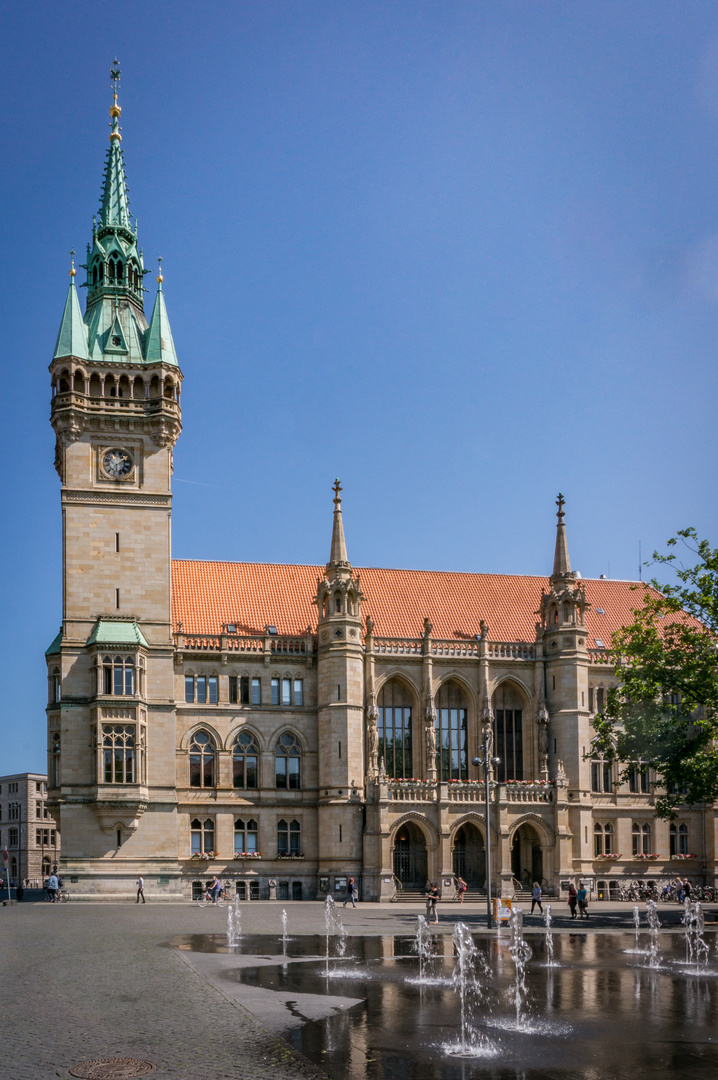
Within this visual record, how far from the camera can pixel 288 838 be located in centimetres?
6328

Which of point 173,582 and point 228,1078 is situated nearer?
point 228,1078

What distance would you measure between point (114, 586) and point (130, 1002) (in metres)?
41.3

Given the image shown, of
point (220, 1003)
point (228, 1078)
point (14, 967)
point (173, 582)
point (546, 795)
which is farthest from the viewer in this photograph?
point (173, 582)

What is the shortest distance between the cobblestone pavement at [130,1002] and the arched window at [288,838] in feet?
62.8

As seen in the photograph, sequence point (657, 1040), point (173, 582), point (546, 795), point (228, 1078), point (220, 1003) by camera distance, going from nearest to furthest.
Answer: point (228, 1078)
point (657, 1040)
point (220, 1003)
point (546, 795)
point (173, 582)

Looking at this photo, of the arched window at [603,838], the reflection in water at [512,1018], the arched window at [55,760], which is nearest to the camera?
the reflection in water at [512,1018]

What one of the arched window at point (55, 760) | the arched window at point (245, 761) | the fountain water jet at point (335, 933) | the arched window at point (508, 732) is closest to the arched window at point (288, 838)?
the arched window at point (245, 761)

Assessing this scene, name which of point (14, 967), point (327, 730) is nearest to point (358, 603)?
point (327, 730)

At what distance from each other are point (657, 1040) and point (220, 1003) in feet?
25.7

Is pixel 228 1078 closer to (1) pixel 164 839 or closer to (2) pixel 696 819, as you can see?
(1) pixel 164 839

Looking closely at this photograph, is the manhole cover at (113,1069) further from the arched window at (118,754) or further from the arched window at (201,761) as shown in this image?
the arched window at (201,761)

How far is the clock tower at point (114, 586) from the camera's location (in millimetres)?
58062

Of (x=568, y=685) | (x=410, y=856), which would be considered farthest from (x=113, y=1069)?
(x=568, y=685)

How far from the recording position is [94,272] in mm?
67562
